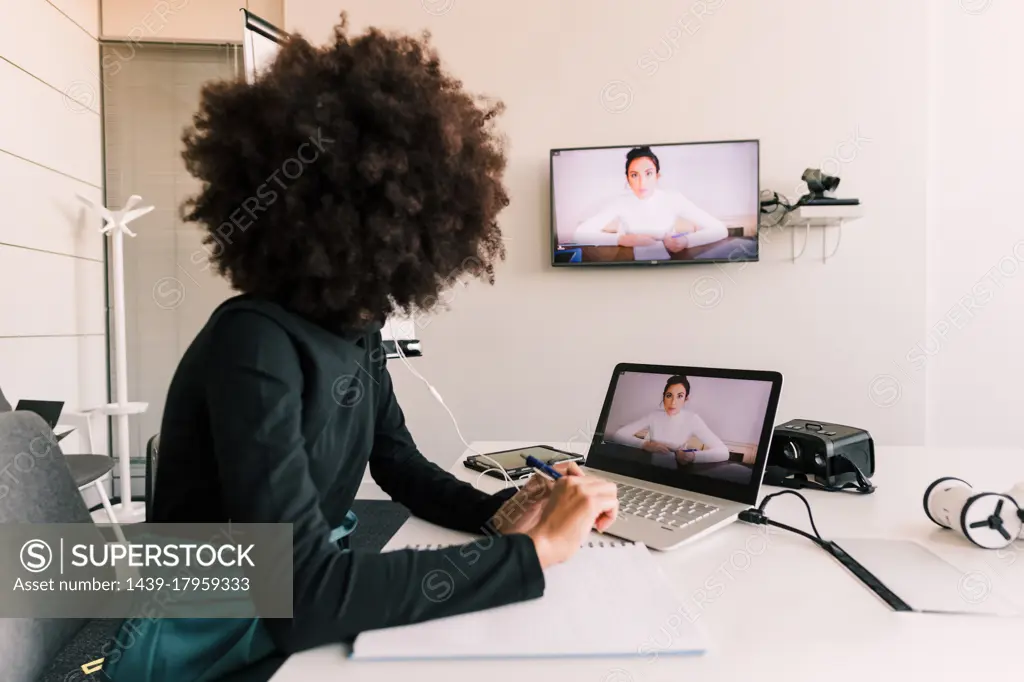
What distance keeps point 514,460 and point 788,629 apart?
0.81 meters

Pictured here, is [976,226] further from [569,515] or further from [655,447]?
[569,515]

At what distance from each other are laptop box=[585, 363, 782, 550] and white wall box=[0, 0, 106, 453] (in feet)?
8.60

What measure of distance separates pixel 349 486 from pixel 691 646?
0.57 m

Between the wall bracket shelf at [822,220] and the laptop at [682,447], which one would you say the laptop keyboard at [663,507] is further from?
the wall bracket shelf at [822,220]

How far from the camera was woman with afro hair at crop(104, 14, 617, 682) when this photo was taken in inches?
26.0

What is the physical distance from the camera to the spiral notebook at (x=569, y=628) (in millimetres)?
606

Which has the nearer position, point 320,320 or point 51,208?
point 320,320

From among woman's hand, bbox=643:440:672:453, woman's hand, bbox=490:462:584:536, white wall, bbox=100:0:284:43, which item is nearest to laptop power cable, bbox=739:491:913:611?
woman's hand, bbox=643:440:672:453

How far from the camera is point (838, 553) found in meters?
0.85

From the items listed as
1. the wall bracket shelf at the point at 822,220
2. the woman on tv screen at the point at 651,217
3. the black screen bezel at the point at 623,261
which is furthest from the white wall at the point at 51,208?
the wall bracket shelf at the point at 822,220

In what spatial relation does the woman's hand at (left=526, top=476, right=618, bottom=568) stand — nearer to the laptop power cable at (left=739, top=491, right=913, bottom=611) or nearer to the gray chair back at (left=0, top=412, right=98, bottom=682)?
the laptop power cable at (left=739, top=491, right=913, bottom=611)

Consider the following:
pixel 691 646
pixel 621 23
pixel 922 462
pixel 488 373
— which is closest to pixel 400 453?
pixel 691 646

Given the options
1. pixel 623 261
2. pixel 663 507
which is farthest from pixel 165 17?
pixel 663 507

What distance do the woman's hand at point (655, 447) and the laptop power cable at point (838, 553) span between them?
0.61 ft
